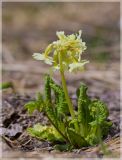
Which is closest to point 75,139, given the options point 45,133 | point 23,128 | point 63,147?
point 63,147

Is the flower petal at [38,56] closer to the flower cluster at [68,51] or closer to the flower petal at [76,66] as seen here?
the flower cluster at [68,51]

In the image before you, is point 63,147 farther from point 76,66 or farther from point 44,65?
point 44,65

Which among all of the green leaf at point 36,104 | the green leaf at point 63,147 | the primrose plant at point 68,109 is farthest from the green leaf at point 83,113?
the green leaf at point 36,104

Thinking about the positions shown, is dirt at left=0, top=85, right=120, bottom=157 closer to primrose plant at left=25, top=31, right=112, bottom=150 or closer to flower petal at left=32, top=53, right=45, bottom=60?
primrose plant at left=25, top=31, right=112, bottom=150

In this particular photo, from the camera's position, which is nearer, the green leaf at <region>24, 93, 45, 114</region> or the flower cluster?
the flower cluster

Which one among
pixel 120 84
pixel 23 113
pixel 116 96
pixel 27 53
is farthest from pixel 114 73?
pixel 23 113

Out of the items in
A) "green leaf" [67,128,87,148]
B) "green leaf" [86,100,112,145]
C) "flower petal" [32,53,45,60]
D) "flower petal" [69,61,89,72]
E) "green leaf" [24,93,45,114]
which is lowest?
"green leaf" [67,128,87,148]

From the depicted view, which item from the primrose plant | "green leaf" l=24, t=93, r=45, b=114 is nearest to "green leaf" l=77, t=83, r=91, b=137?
the primrose plant
